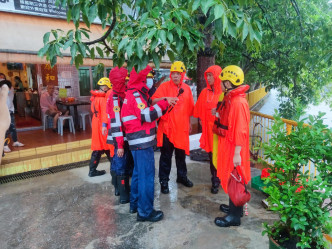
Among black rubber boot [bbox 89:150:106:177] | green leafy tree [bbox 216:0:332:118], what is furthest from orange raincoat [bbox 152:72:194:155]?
black rubber boot [bbox 89:150:106:177]

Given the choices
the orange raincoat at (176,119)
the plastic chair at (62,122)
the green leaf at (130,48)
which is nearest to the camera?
the green leaf at (130,48)

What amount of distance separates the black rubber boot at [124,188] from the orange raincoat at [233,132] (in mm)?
1432

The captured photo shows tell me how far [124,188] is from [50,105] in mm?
5225

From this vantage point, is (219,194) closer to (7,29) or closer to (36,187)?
(36,187)

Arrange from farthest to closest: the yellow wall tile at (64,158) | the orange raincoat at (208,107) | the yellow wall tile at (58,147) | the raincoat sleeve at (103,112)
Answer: the yellow wall tile at (58,147), the yellow wall tile at (64,158), the raincoat sleeve at (103,112), the orange raincoat at (208,107)

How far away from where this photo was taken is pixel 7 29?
5590 millimetres

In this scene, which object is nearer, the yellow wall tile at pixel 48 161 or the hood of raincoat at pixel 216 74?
the hood of raincoat at pixel 216 74

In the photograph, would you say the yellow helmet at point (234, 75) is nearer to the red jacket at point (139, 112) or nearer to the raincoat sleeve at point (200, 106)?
the red jacket at point (139, 112)

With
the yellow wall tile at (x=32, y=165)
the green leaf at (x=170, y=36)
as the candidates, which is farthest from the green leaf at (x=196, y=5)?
the yellow wall tile at (x=32, y=165)

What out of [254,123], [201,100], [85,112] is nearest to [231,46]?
[254,123]

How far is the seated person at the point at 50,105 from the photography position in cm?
815

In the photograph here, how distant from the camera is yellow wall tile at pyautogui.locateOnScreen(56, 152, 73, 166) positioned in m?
6.05

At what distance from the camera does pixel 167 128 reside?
432 cm

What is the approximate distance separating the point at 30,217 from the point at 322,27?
561cm
